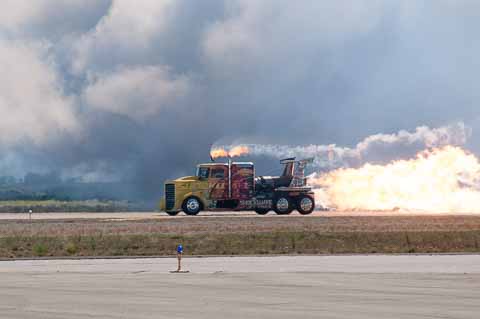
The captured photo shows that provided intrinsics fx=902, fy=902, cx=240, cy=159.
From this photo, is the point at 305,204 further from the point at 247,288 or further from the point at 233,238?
the point at 247,288

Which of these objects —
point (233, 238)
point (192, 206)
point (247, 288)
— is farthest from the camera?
point (192, 206)

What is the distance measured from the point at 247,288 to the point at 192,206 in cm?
4349

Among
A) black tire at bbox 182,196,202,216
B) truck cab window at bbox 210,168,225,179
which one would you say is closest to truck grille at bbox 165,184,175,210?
black tire at bbox 182,196,202,216

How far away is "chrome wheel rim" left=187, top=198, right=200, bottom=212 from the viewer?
65.0m

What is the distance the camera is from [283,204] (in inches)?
2618

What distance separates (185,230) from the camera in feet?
149

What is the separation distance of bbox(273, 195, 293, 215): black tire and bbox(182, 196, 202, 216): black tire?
570 centimetres

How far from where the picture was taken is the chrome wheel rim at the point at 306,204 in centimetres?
6669

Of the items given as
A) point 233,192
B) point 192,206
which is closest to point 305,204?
point 233,192

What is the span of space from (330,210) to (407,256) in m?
47.1

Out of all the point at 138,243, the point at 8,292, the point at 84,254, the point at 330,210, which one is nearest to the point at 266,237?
the point at 138,243

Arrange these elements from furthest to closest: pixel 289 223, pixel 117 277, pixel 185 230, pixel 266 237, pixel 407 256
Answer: pixel 289 223 < pixel 185 230 < pixel 266 237 < pixel 407 256 < pixel 117 277

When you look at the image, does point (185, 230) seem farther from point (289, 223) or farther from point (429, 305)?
point (429, 305)

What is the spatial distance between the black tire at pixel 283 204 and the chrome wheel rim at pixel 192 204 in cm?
585
